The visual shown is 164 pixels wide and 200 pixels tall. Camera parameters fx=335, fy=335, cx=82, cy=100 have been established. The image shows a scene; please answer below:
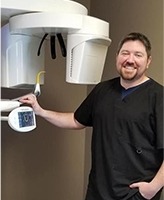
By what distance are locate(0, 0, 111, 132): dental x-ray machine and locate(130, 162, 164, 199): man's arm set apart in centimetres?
54

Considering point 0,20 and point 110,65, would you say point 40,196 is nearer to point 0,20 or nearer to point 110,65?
point 110,65

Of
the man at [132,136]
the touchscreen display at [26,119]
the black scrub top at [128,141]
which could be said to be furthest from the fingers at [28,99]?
the black scrub top at [128,141]

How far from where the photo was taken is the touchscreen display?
1450mm

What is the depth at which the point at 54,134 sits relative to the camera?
95.8 inches

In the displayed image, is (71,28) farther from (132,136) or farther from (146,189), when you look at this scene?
(146,189)

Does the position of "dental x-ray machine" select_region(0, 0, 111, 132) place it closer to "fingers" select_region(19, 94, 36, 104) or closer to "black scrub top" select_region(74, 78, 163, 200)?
"fingers" select_region(19, 94, 36, 104)

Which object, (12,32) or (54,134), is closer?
(12,32)

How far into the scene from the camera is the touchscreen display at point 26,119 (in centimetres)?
145

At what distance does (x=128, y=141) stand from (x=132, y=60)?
1.26 ft

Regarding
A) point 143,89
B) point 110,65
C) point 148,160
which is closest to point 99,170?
point 148,160

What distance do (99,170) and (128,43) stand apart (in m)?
0.64

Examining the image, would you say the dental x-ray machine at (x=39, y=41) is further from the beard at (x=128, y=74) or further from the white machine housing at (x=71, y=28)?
the beard at (x=128, y=74)

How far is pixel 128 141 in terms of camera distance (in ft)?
5.22

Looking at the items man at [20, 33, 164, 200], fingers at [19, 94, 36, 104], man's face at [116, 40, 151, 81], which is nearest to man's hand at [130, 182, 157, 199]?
man at [20, 33, 164, 200]
